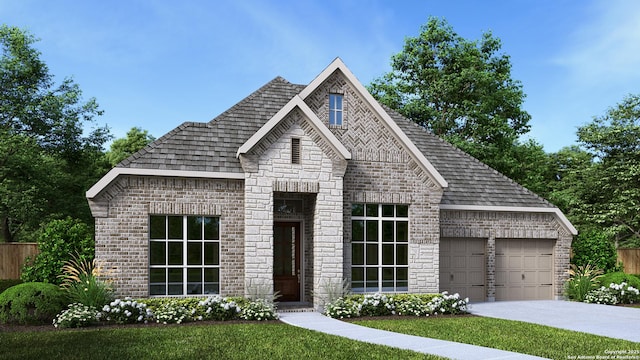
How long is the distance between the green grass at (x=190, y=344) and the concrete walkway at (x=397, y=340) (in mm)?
437

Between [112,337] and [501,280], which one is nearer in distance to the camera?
[112,337]

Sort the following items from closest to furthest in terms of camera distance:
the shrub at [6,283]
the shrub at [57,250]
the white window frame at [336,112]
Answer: the shrub at [57,250], the white window frame at [336,112], the shrub at [6,283]

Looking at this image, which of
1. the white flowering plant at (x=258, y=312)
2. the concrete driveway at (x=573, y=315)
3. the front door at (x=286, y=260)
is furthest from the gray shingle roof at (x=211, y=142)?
the concrete driveway at (x=573, y=315)

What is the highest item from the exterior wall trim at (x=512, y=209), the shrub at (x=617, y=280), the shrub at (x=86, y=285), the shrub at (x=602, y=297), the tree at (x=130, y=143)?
the tree at (x=130, y=143)

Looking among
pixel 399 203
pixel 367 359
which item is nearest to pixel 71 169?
pixel 399 203

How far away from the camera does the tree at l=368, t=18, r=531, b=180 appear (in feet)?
104

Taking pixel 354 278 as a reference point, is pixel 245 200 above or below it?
above

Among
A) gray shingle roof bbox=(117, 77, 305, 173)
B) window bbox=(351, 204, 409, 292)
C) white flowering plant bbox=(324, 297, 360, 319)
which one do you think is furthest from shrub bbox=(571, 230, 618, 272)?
gray shingle roof bbox=(117, 77, 305, 173)

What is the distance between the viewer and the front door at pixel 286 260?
1733 cm

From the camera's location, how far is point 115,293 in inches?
595

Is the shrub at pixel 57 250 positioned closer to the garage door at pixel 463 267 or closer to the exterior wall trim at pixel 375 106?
the exterior wall trim at pixel 375 106

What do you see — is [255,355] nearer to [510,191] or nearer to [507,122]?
[510,191]

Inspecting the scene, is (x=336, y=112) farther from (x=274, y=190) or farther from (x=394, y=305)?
(x=394, y=305)

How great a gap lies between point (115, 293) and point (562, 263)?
570 inches
